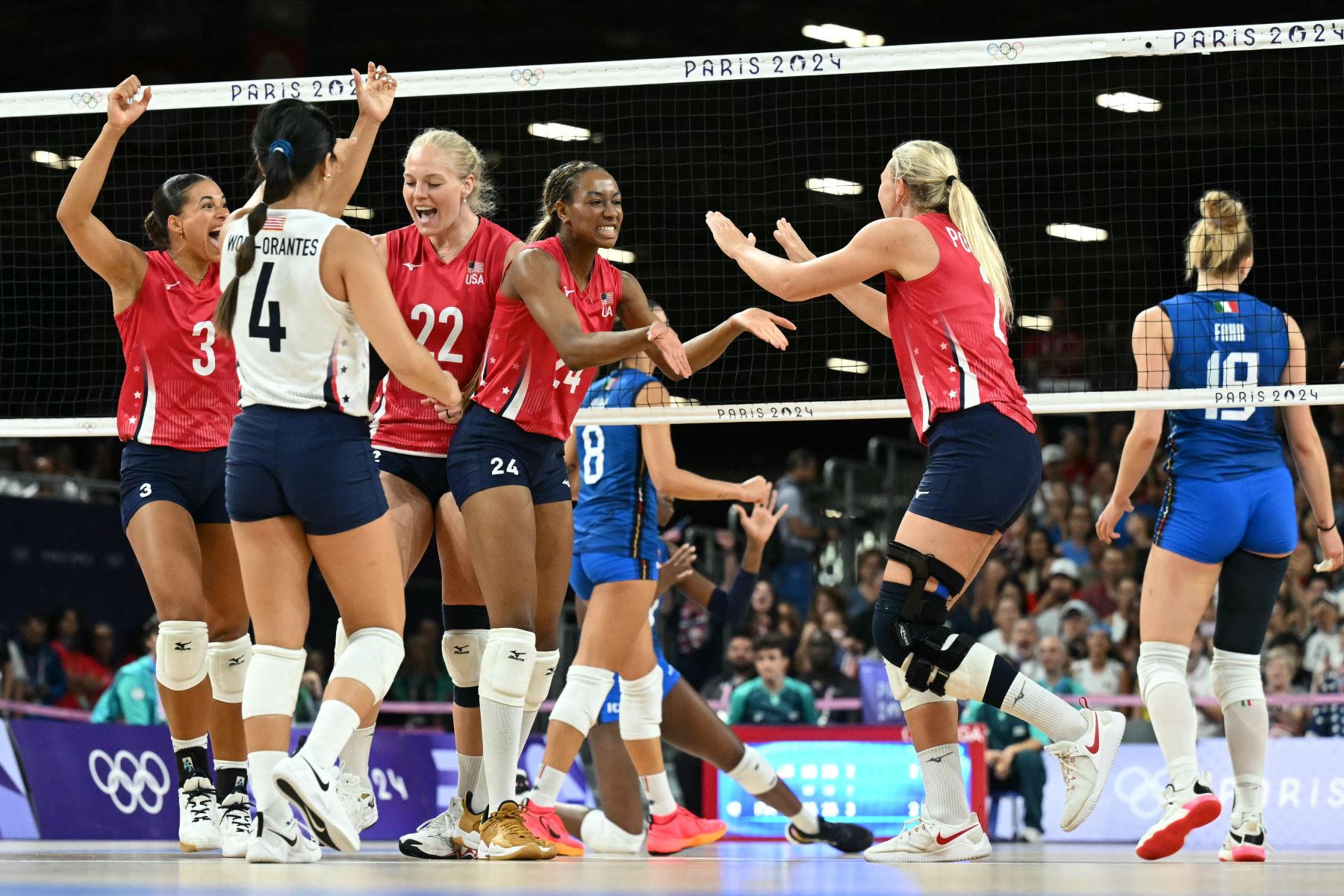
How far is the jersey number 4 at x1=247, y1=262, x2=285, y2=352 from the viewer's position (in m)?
5.00

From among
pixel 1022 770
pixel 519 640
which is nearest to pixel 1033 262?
pixel 1022 770

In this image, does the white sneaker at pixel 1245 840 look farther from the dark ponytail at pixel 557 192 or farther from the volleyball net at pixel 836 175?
the volleyball net at pixel 836 175

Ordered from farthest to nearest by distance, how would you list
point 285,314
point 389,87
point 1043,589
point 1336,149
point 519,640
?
point 1336,149
point 1043,589
point 389,87
point 519,640
point 285,314

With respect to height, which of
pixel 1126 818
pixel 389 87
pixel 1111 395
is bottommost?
pixel 1126 818

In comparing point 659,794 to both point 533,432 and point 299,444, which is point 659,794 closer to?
point 533,432

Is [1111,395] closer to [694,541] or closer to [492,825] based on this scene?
[492,825]

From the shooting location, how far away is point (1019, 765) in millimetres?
11008

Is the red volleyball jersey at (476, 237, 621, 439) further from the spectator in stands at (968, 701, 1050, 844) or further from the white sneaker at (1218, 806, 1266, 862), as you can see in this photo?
the spectator in stands at (968, 701, 1050, 844)

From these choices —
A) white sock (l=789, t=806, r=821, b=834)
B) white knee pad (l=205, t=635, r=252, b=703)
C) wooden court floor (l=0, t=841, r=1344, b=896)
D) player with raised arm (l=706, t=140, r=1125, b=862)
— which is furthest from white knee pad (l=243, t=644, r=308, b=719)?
white sock (l=789, t=806, r=821, b=834)

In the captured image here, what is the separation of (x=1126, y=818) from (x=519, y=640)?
646 centimetres

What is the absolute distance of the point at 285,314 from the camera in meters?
5.00

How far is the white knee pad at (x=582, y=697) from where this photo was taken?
675 centimetres

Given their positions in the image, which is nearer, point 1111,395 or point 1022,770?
point 1111,395

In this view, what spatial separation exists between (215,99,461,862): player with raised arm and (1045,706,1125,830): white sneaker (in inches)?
92.3
